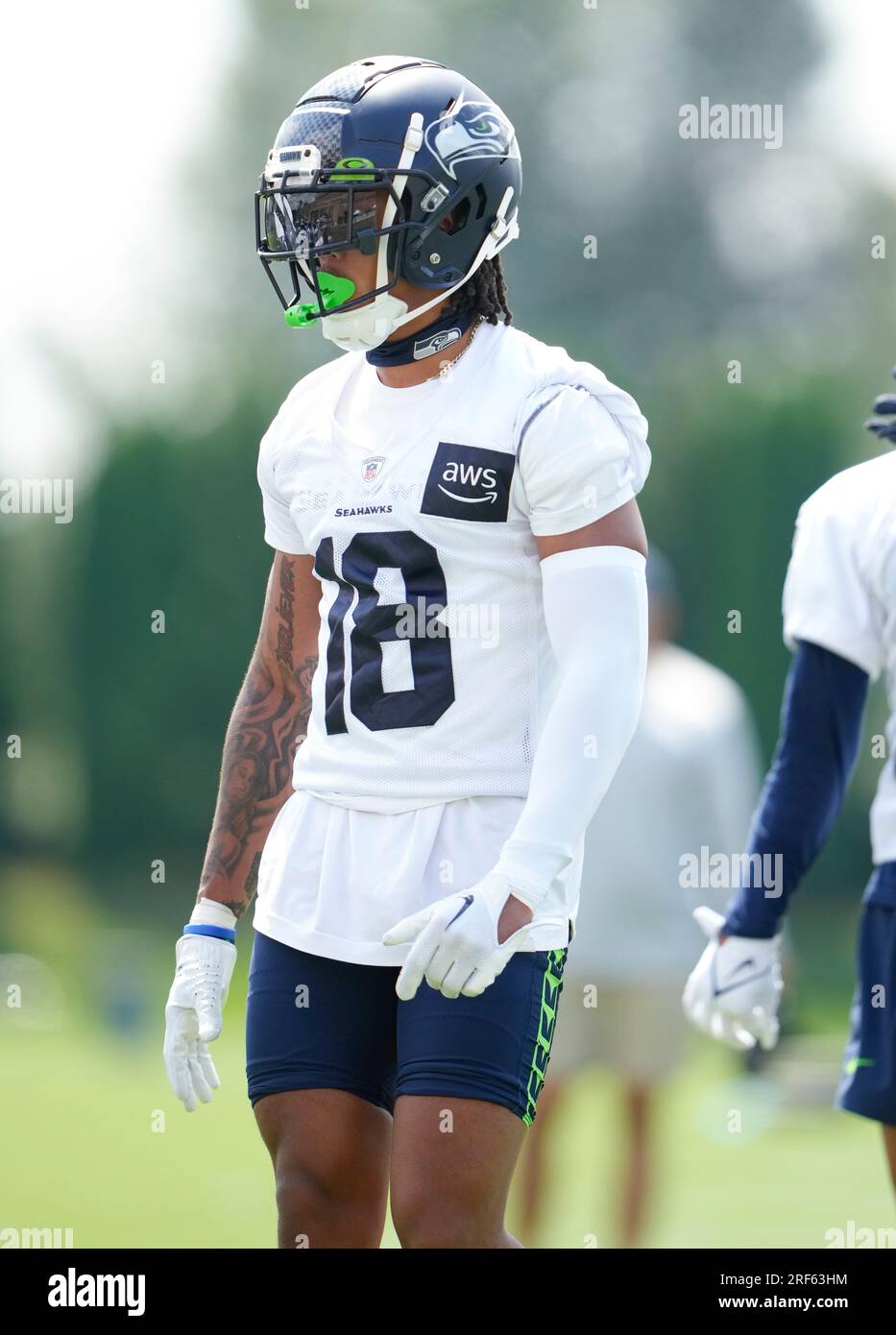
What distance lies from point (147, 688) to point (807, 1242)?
8189mm

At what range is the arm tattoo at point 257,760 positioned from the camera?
131 inches

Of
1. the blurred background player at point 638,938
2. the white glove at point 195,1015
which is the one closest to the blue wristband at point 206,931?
the white glove at point 195,1015

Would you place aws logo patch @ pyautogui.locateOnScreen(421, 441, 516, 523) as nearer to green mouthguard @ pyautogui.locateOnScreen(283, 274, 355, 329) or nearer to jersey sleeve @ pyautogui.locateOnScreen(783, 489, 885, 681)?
green mouthguard @ pyautogui.locateOnScreen(283, 274, 355, 329)

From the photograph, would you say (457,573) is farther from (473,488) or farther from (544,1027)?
(544,1027)

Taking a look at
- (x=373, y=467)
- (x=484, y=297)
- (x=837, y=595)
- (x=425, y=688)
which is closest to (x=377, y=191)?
(x=484, y=297)

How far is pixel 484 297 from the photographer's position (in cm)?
325

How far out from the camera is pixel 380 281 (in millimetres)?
3064

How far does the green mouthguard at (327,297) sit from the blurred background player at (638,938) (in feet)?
9.66

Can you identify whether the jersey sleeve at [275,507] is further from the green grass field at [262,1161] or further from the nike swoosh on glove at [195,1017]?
the green grass field at [262,1161]

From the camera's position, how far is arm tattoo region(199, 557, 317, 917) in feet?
10.9

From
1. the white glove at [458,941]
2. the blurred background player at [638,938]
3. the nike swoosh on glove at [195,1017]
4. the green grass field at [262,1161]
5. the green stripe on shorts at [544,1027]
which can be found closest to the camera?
the white glove at [458,941]

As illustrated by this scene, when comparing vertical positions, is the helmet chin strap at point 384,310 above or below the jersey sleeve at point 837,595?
above

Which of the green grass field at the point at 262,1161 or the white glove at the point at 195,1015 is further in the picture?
the green grass field at the point at 262,1161

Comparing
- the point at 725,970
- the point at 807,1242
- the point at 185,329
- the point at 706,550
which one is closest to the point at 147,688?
the point at 706,550
